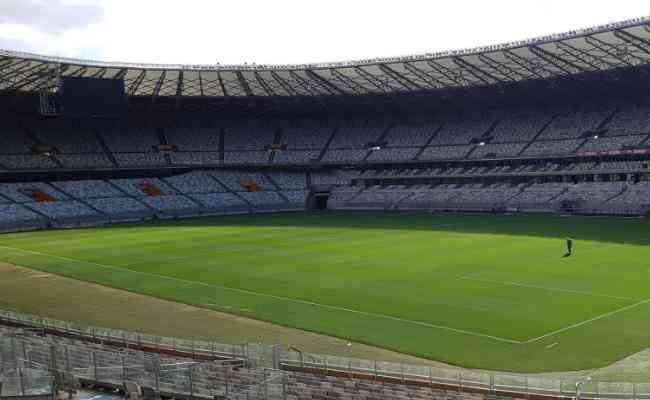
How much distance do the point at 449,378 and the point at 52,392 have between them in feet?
32.8

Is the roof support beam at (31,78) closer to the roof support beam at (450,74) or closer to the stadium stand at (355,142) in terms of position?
the stadium stand at (355,142)

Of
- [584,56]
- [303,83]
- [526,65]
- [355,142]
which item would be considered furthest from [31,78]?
[584,56]

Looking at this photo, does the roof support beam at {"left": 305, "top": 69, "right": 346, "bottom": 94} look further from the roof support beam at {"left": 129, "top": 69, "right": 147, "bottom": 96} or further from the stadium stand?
the roof support beam at {"left": 129, "top": 69, "right": 147, "bottom": 96}

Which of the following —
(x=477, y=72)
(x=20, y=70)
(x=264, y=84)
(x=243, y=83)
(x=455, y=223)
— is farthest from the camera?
(x=264, y=84)

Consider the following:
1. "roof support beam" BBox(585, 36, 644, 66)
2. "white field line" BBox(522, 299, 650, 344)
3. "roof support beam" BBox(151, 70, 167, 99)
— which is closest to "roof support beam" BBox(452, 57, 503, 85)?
"roof support beam" BBox(585, 36, 644, 66)

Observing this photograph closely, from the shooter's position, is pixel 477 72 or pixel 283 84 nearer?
pixel 477 72

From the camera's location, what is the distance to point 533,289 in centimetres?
3269

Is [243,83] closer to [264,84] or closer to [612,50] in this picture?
[264,84]

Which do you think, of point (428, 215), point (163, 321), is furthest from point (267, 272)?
point (428, 215)

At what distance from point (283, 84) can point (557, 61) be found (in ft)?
114

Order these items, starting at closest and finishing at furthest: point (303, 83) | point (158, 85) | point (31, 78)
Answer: point (31, 78) < point (158, 85) < point (303, 83)

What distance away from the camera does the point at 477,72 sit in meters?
76.5

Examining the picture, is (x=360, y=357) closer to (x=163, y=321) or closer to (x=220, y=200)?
(x=163, y=321)

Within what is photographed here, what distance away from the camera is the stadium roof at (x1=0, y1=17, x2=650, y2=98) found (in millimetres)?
64312
